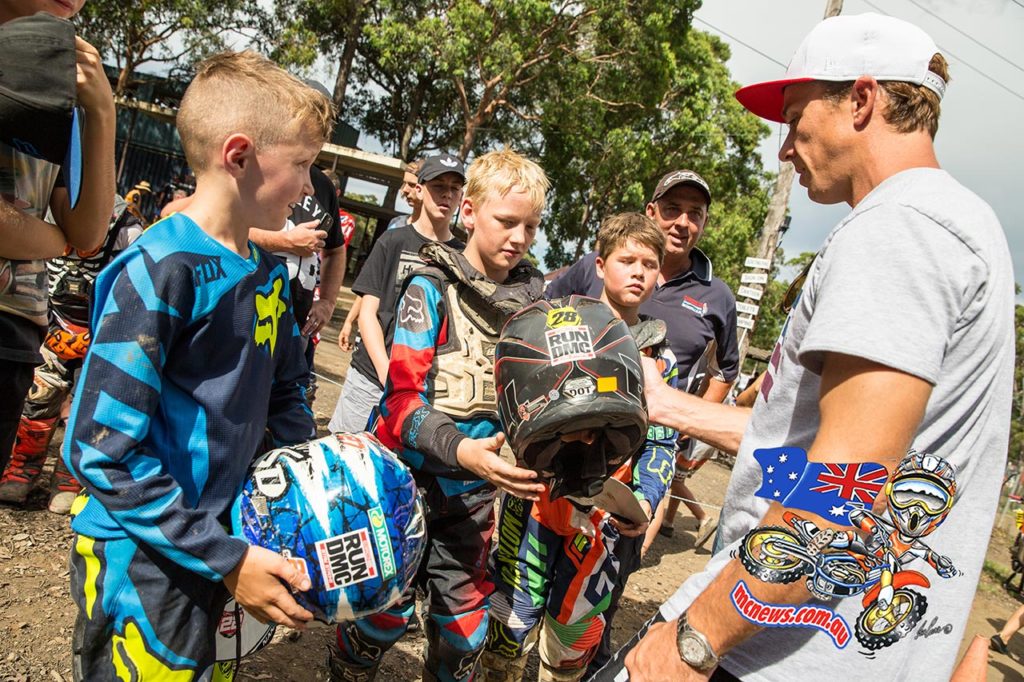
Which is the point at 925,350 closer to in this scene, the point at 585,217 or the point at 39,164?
the point at 39,164

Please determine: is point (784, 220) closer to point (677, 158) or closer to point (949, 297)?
point (677, 158)

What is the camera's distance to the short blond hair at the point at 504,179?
9.76ft

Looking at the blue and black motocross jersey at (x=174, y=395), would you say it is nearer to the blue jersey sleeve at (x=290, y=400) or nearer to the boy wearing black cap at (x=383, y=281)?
the blue jersey sleeve at (x=290, y=400)

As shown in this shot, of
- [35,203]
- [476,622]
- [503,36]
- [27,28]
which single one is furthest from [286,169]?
[503,36]

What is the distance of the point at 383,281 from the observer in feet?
15.1

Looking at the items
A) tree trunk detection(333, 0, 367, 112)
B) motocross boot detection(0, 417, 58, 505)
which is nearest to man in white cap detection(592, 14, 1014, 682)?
motocross boot detection(0, 417, 58, 505)

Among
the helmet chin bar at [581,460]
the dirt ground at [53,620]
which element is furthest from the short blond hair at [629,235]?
the dirt ground at [53,620]

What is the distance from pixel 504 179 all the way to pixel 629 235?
0.87 meters

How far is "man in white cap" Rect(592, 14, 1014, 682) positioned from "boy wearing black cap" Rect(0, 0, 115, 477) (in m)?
2.02

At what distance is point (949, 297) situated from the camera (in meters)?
1.46

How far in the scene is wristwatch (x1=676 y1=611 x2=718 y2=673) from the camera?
1631 mm

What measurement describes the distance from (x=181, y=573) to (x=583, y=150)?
71.8 ft

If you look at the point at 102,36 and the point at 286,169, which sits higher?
the point at 286,169

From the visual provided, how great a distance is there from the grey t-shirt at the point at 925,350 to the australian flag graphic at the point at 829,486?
0.42ft
